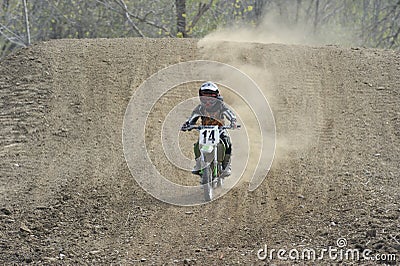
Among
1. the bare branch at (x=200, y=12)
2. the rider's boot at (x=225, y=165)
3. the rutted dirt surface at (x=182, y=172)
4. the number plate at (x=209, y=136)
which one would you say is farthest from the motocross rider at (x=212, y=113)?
the bare branch at (x=200, y=12)

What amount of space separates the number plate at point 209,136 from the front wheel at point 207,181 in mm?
391

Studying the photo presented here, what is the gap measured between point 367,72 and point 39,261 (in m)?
9.43

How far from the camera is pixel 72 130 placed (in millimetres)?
11797

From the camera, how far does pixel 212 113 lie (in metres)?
8.92

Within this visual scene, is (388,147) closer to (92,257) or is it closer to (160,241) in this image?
(160,241)

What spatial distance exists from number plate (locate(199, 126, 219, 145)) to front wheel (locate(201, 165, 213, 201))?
1.28ft

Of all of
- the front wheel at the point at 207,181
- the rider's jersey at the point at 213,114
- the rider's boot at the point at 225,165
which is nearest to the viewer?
the front wheel at the point at 207,181

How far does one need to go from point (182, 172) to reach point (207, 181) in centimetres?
146

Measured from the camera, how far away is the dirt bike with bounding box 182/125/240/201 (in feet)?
27.7

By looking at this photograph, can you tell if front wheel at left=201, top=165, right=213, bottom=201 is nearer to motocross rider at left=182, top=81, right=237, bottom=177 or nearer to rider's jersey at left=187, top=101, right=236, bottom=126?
motocross rider at left=182, top=81, right=237, bottom=177

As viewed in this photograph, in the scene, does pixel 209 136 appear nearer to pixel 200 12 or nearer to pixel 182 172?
pixel 182 172

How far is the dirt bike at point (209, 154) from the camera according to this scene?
8445mm

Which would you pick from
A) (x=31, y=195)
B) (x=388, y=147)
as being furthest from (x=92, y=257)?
(x=388, y=147)

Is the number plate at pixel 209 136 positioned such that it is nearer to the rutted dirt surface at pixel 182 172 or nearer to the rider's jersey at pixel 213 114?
the rider's jersey at pixel 213 114
